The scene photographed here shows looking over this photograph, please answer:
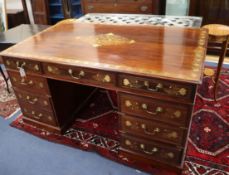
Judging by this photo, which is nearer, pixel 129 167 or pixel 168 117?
pixel 168 117

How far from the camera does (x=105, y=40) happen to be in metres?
1.47

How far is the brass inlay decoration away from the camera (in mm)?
1418

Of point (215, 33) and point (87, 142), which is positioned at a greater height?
point (215, 33)

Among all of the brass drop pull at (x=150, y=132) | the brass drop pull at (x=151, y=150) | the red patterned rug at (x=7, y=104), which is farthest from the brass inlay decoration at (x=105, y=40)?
the red patterned rug at (x=7, y=104)

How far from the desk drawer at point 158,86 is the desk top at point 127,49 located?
40 millimetres

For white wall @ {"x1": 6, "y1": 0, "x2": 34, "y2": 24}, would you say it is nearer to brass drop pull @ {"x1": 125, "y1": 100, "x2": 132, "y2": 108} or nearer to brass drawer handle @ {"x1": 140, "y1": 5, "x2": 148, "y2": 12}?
brass drawer handle @ {"x1": 140, "y1": 5, "x2": 148, "y2": 12}

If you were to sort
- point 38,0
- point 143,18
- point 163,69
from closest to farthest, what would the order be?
point 163,69
point 143,18
point 38,0

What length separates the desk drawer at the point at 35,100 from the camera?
1573 mm

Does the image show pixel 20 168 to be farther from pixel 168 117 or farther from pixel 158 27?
pixel 158 27

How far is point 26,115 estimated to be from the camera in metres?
1.80

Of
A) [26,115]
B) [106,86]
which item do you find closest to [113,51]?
[106,86]

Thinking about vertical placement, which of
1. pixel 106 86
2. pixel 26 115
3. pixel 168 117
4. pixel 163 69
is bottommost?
pixel 26 115

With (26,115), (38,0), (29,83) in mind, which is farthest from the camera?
(38,0)

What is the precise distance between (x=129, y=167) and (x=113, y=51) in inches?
31.9
